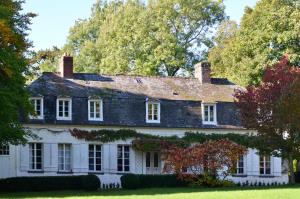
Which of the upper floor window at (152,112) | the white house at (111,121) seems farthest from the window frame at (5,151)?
the upper floor window at (152,112)

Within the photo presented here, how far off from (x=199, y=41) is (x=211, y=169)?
2712cm

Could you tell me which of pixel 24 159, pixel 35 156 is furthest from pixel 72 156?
pixel 24 159

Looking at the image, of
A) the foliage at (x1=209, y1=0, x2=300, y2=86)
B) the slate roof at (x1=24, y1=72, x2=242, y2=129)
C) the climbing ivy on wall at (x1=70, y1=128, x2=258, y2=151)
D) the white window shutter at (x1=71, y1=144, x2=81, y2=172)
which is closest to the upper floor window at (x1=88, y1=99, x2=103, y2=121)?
the slate roof at (x1=24, y1=72, x2=242, y2=129)

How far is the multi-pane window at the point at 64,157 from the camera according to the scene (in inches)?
1630

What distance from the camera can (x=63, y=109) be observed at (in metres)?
41.4

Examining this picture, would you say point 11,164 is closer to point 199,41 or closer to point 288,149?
point 288,149

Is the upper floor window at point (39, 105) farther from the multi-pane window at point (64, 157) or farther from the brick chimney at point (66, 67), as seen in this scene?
the brick chimney at point (66, 67)

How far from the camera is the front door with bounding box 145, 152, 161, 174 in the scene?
140ft

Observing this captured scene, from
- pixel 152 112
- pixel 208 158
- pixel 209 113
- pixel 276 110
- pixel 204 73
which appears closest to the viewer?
pixel 276 110

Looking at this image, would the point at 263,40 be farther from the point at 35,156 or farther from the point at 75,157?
the point at 35,156

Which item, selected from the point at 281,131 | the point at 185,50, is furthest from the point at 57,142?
the point at 185,50

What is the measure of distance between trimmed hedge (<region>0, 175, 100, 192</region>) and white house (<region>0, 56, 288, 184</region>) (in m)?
4.36

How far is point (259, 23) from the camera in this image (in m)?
50.6

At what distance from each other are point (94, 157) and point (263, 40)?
53.6 feet
